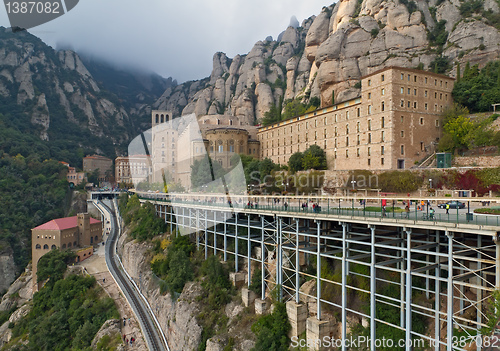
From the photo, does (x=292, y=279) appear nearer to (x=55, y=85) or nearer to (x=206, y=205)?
(x=206, y=205)

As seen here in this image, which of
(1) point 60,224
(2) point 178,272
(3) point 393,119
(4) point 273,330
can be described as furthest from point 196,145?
(4) point 273,330

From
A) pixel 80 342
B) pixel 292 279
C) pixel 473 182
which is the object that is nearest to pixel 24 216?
pixel 80 342

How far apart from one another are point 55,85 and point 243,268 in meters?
146

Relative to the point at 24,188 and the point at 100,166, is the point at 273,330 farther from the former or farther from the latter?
the point at 100,166

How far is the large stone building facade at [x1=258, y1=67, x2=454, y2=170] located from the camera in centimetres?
4266

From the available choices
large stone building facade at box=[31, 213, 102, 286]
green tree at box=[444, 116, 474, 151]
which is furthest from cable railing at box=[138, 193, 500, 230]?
large stone building facade at box=[31, 213, 102, 286]

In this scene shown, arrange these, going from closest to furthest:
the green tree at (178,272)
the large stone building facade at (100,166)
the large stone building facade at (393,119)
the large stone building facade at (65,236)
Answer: the green tree at (178,272), the large stone building facade at (393,119), the large stone building facade at (65,236), the large stone building facade at (100,166)

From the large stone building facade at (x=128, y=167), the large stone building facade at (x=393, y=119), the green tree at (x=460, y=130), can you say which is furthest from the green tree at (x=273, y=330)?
the large stone building facade at (x=128, y=167)

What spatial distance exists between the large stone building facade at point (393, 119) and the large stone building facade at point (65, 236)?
145ft

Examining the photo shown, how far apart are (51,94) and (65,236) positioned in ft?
346

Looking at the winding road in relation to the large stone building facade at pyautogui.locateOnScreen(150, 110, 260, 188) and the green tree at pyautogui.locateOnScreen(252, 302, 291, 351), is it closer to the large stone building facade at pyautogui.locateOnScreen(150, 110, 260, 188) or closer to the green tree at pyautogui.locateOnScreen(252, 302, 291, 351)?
the green tree at pyautogui.locateOnScreen(252, 302, 291, 351)

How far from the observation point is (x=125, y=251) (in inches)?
1582

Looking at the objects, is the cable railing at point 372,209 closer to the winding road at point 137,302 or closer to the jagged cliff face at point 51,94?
the winding road at point 137,302

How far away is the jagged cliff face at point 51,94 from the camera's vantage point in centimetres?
11612
